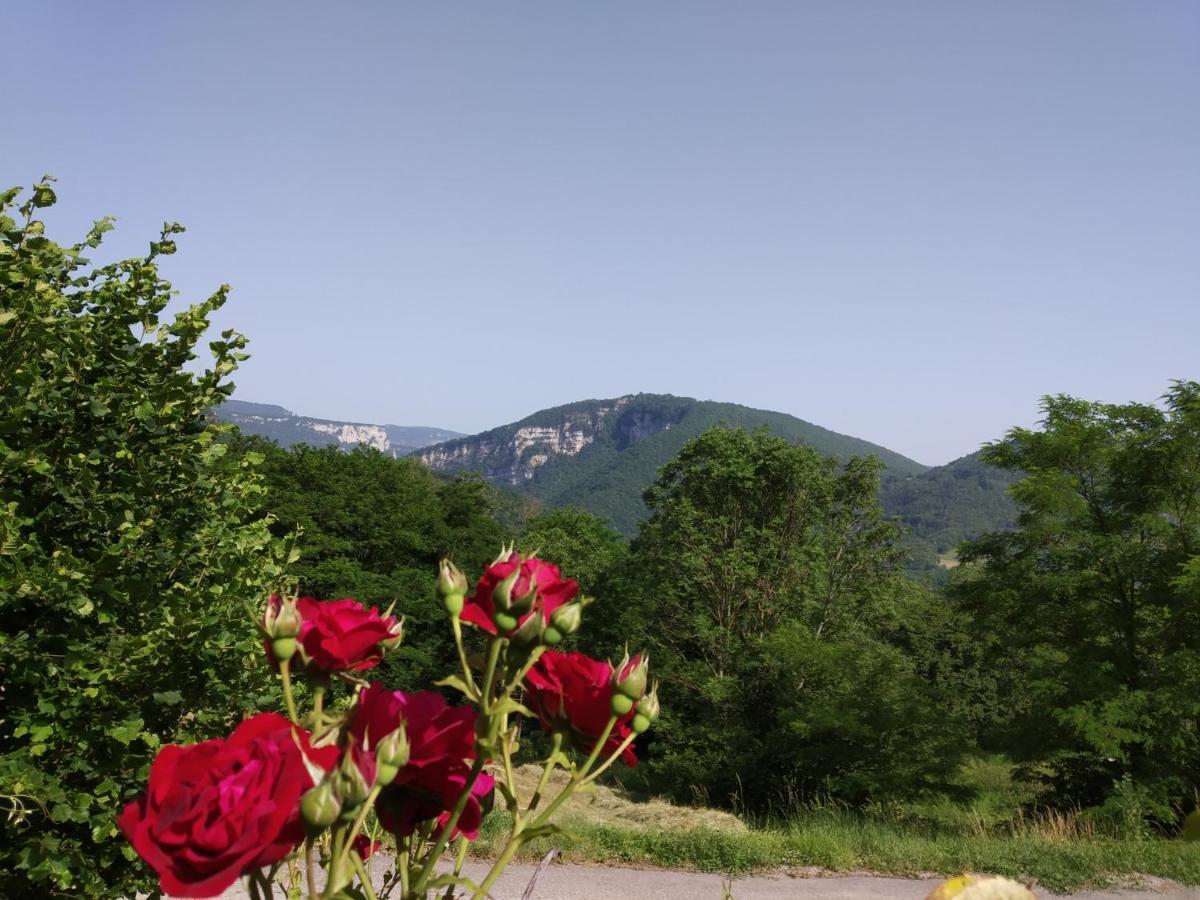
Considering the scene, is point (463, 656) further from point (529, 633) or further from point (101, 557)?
point (101, 557)

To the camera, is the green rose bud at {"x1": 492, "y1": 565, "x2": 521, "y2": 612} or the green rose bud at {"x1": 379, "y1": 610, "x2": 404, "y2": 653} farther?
the green rose bud at {"x1": 379, "y1": 610, "x2": 404, "y2": 653}

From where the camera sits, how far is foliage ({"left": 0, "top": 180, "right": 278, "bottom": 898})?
310cm

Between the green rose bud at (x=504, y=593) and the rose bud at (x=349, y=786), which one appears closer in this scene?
the rose bud at (x=349, y=786)

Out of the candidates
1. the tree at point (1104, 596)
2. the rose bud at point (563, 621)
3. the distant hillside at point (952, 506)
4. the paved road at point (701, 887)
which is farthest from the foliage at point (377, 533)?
the distant hillside at point (952, 506)

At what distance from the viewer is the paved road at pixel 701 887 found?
7.13 m

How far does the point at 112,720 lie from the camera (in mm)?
3309

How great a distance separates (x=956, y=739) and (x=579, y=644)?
14.2 metres

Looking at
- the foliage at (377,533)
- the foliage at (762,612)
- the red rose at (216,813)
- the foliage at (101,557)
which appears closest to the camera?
the red rose at (216,813)

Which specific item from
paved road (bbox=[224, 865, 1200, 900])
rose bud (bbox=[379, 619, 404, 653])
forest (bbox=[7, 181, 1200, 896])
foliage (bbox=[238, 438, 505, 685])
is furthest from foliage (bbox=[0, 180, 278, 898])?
foliage (bbox=[238, 438, 505, 685])

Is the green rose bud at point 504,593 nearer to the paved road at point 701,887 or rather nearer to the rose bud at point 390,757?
the rose bud at point 390,757

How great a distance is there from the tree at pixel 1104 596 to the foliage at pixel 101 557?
40.1ft

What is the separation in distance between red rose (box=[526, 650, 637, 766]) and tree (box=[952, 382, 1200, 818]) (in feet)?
42.6

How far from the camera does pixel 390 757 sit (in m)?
0.82

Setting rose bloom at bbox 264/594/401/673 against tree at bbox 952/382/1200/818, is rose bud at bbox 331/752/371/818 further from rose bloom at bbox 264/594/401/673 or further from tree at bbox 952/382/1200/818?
tree at bbox 952/382/1200/818
